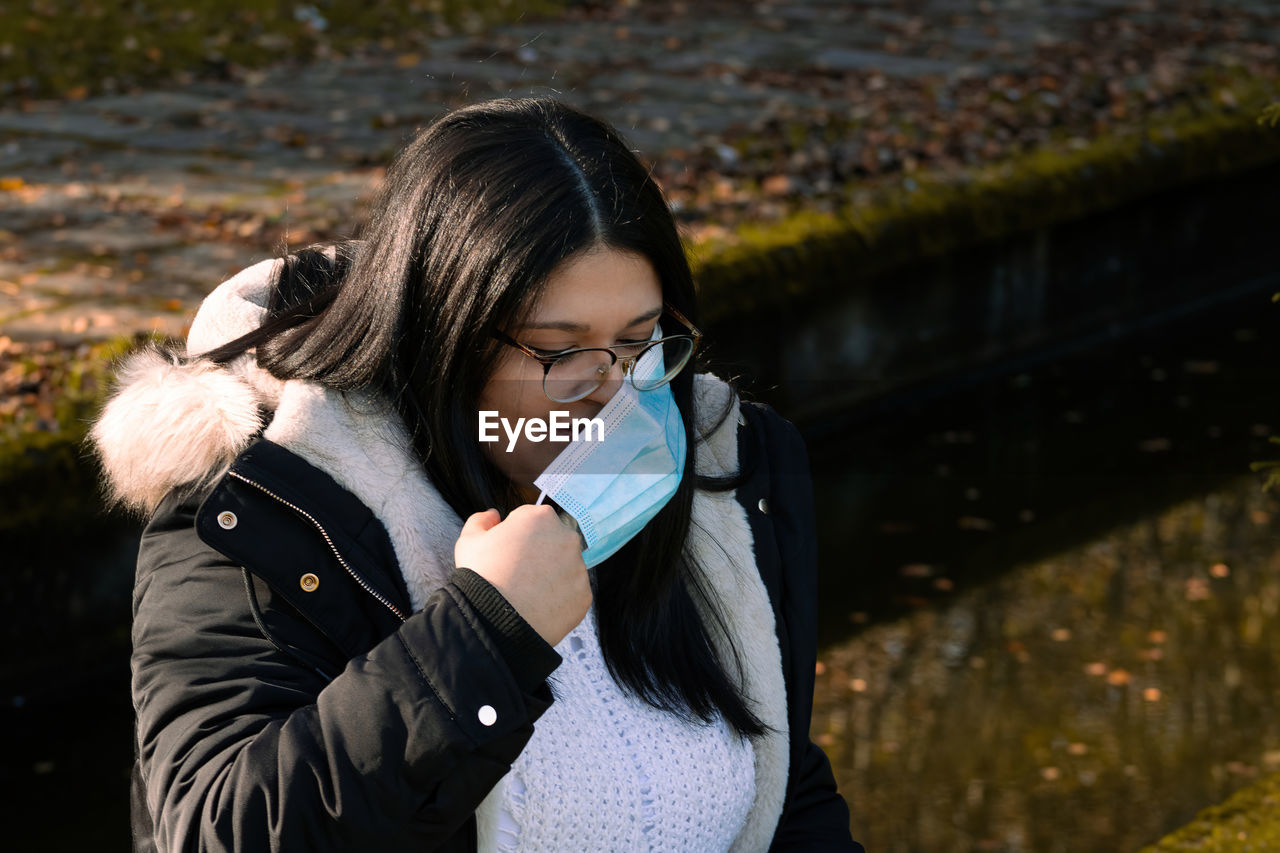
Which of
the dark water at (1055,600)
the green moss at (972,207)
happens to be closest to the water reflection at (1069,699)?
the dark water at (1055,600)

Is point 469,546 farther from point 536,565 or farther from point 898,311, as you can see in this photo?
point 898,311

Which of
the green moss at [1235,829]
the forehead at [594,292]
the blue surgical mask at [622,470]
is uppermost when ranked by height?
the forehead at [594,292]

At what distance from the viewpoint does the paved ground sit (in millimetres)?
5355

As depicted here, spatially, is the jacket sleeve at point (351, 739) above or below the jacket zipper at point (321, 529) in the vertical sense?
below

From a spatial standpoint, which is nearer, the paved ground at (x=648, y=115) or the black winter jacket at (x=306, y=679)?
the black winter jacket at (x=306, y=679)

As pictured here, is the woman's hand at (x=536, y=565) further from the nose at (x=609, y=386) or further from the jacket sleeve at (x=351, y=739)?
the nose at (x=609, y=386)

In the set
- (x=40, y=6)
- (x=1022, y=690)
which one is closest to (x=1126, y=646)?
(x=1022, y=690)

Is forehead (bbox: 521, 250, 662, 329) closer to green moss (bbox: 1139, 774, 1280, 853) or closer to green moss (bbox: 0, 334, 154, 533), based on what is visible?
green moss (bbox: 1139, 774, 1280, 853)

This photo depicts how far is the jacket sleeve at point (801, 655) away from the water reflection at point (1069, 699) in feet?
4.60

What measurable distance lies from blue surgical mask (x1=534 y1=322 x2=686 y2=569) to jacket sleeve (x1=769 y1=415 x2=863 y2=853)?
0.25 metres

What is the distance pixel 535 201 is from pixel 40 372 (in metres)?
3.01

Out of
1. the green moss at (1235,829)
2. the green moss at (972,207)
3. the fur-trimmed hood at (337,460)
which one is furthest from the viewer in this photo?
the green moss at (972,207)

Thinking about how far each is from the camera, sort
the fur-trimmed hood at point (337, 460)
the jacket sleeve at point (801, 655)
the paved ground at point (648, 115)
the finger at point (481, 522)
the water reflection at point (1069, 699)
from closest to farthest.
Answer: the finger at point (481, 522) → the fur-trimmed hood at point (337, 460) → the jacket sleeve at point (801, 655) → the water reflection at point (1069, 699) → the paved ground at point (648, 115)

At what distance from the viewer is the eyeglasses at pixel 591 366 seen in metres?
1.68
